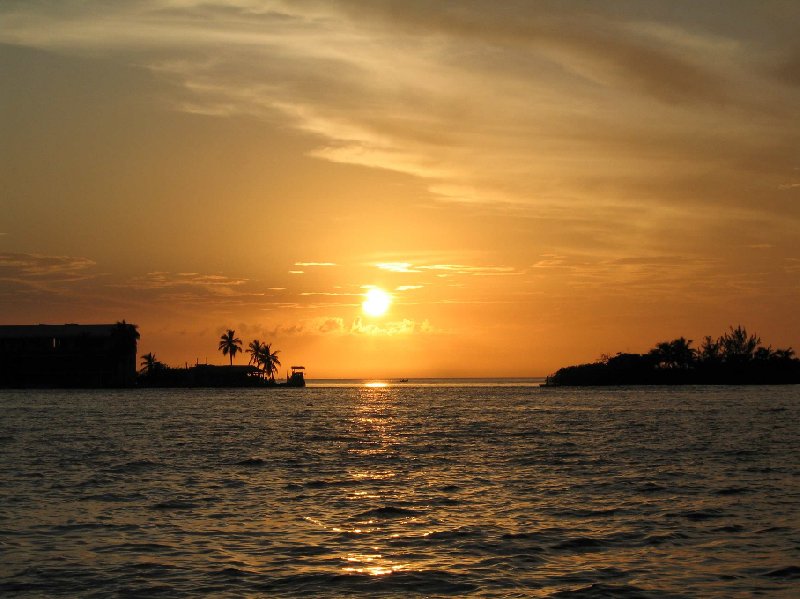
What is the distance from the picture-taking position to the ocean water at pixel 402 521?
19.5 meters

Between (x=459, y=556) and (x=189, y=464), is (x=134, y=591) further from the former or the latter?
(x=189, y=464)

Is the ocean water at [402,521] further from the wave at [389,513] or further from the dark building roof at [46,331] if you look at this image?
the dark building roof at [46,331]

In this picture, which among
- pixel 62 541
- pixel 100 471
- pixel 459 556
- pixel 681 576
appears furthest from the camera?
pixel 100 471

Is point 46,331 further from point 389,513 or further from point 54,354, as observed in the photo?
point 389,513

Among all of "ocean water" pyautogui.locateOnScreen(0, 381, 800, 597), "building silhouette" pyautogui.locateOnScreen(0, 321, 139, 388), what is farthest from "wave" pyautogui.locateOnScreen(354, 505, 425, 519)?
"building silhouette" pyautogui.locateOnScreen(0, 321, 139, 388)

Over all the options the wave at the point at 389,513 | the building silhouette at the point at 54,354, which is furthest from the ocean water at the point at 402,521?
the building silhouette at the point at 54,354

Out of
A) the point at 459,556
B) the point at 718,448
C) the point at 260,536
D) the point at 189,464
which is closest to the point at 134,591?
the point at 260,536

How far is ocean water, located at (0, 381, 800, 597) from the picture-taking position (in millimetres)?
19531

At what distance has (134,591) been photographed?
18703mm

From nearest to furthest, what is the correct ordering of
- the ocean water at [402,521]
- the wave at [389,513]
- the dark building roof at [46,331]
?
1. the ocean water at [402,521]
2. the wave at [389,513]
3. the dark building roof at [46,331]

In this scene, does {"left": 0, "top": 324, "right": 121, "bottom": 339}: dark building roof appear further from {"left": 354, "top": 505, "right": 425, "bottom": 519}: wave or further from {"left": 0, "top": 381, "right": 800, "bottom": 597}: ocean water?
{"left": 354, "top": 505, "right": 425, "bottom": 519}: wave

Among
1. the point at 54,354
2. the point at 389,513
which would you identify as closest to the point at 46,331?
the point at 54,354

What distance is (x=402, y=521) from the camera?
27188 millimetres

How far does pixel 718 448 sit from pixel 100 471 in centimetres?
3688
